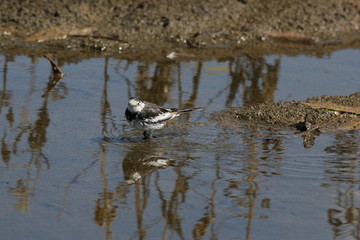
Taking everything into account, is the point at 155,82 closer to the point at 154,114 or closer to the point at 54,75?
the point at 54,75

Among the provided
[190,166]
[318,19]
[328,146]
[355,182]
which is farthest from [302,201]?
[318,19]

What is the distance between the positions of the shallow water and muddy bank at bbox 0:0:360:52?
1.23 meters

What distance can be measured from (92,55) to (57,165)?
4860 mm

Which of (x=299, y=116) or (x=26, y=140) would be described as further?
(x=299, y=116)

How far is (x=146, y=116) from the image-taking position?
783 cm

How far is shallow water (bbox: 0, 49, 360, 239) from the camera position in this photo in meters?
5.71

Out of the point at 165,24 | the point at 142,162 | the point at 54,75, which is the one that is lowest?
the point at 142,162

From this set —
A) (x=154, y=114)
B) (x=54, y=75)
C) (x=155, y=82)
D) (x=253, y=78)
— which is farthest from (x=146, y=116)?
(x=253, y=78)

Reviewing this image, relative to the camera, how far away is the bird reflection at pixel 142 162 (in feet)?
22.5

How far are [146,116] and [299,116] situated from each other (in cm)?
218

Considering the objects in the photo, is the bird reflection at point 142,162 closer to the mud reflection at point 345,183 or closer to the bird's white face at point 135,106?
the bird's white face at point 135,106

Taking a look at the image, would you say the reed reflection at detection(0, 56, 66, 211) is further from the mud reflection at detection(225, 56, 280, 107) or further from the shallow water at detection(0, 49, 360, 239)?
the mud reflection at detection(225, 56, 280, 107)

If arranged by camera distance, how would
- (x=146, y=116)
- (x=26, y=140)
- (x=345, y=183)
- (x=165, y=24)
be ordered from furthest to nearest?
(x=165, y=24) < (x=146, y=116) < (x=26, y=140) < (x=345, y=183)

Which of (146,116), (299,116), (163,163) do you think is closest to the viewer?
(163,163)
